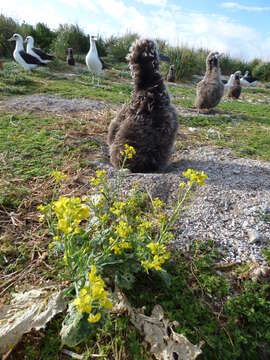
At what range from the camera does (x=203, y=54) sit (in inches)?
812

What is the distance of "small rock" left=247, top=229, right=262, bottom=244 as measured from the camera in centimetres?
242

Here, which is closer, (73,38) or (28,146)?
(28,146)

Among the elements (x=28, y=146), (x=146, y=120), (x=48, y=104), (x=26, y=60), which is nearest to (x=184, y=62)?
(x=26, y=60)

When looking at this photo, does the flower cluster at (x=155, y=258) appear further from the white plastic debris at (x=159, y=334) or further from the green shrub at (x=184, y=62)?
the green shrub at (x=184, y=62)

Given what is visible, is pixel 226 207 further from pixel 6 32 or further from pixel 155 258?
pixel 6 32

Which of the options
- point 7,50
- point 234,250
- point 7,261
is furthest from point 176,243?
point 7,50

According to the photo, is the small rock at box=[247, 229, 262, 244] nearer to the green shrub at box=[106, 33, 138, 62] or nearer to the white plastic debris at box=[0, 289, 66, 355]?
the white plastic debris at box=[0, 289, 66, 355]

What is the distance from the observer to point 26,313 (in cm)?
174

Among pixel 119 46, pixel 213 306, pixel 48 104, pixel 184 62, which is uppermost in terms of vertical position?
pixel 119 46

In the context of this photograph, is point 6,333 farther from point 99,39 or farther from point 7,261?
point 99,39

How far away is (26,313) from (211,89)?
7.08 meters

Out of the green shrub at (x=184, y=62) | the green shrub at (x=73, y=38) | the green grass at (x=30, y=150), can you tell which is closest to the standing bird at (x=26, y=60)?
the green shrub at (x=73, y=38)

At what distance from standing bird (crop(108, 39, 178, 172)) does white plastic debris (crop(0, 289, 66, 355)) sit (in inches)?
74.6

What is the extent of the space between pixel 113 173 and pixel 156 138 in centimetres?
66
